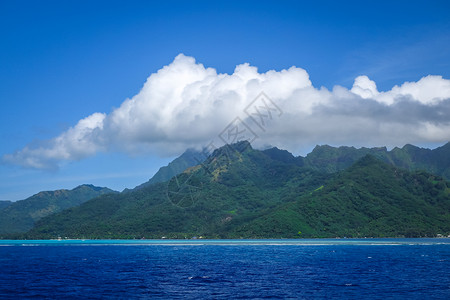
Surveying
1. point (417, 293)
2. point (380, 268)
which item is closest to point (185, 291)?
point (417, 293)

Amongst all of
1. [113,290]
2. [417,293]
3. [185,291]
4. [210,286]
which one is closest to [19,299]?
[113,290]

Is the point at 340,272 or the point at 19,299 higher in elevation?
the point at 19,299

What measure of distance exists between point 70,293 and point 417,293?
174ft

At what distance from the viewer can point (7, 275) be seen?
3499 inches

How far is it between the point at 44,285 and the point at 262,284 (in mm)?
38864

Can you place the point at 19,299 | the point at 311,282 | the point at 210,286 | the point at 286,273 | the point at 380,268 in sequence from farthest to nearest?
the point at 380,268, the point at 286,273, the point at 311,282, the point at 210,286, the point at 19,299

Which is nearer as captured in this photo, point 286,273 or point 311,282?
point 311,282

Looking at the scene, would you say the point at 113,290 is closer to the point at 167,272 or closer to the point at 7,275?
the point at 167,272

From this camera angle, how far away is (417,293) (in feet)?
199

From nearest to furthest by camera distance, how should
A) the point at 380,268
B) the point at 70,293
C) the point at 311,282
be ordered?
the point at 70,293 < the point at 311,282 < the point at 380,268

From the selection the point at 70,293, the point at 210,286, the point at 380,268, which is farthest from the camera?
the point at 380,268

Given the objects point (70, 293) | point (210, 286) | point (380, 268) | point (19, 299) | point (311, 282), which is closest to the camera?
point (19, 299)

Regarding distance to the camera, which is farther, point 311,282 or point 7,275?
point 7,275

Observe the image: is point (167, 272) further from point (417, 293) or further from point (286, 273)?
point (417, 293)
